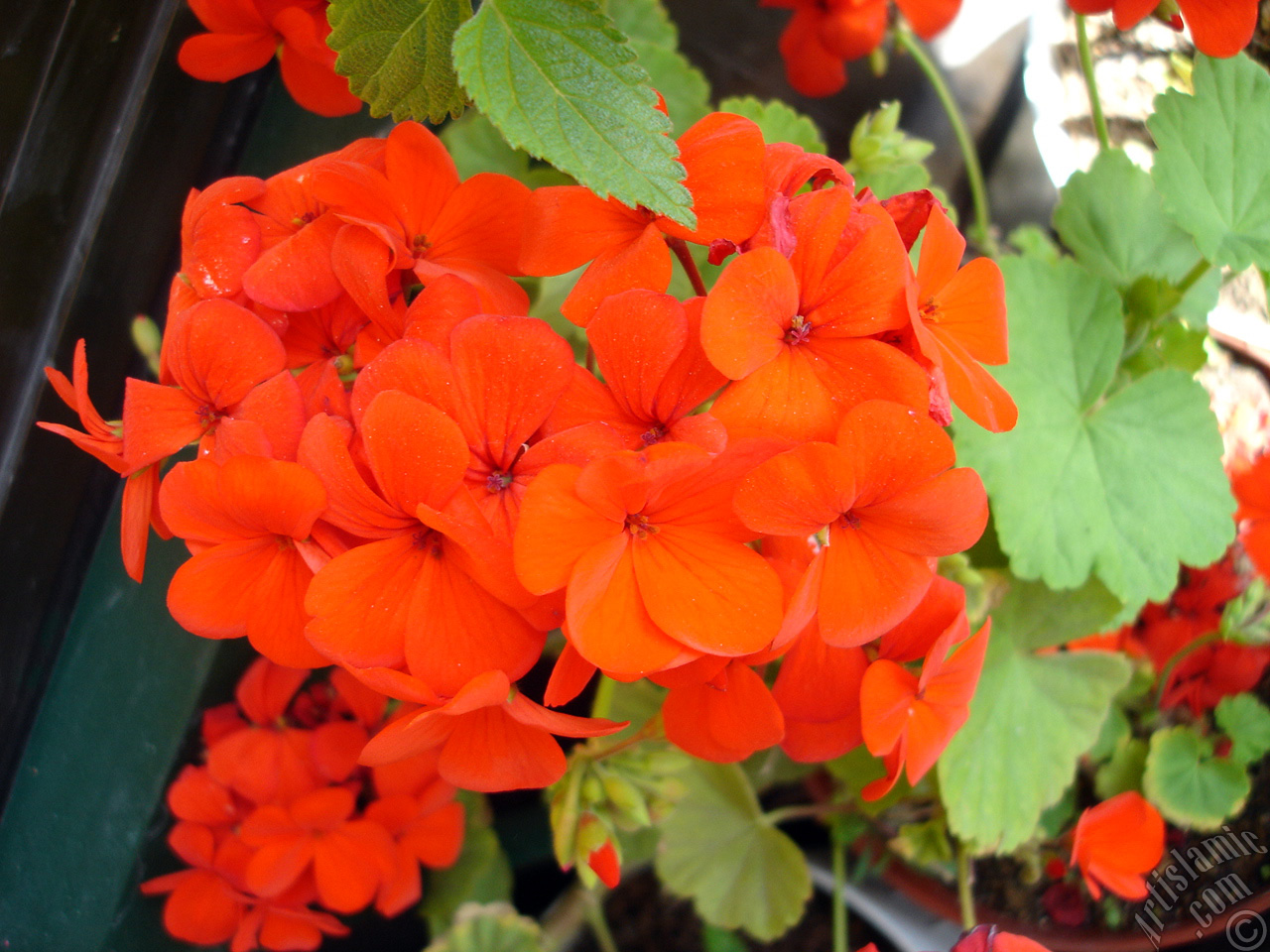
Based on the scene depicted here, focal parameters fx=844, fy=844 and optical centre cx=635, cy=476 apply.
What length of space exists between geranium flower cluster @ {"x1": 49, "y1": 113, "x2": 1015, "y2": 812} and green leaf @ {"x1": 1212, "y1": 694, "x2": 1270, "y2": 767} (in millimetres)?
539

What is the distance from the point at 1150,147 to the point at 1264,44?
152mm

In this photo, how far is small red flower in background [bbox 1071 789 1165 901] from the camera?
0.70 metres

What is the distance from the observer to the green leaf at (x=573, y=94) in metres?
0.37

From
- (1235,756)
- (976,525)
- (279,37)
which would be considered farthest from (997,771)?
(279,37)

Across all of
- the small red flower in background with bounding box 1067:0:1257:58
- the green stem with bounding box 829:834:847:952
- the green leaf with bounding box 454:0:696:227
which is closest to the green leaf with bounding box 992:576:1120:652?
the green stem with bounding box 829:834:847:952

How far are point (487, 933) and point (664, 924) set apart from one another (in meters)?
0.34

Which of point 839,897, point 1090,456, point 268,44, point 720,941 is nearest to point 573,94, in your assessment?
point 268,44

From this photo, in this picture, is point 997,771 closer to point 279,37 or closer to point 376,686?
point 376,686

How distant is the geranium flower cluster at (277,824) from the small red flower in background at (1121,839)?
544 mm

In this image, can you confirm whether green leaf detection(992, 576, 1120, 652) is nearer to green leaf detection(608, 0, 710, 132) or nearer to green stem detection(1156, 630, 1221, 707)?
green stem detection(1156, 630, 1221, 707)

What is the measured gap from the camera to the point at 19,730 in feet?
2.20

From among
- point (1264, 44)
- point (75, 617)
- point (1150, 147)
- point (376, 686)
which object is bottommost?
point (75, 617)

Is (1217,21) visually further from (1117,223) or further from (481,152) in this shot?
(481,152)

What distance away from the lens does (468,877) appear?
88 cm
